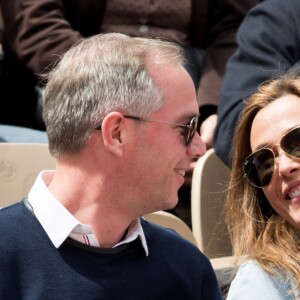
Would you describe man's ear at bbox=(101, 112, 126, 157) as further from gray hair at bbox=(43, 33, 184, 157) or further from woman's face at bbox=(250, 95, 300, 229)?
woman's face at bbox=(250, 95, 300, 229)

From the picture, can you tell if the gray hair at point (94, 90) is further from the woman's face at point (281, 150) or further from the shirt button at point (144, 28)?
the shirt button at point (144, 28)


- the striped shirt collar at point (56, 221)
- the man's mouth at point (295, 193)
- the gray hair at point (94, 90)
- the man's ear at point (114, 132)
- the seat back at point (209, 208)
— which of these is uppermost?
the gray hair at point (94, 90)

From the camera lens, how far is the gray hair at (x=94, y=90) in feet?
5.85

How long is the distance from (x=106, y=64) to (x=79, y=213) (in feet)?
1.12

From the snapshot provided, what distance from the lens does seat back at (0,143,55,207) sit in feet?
8.14

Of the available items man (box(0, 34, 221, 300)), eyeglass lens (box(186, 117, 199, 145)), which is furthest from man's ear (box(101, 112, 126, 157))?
eyeglass lens (box(186, 117, 199, 145))

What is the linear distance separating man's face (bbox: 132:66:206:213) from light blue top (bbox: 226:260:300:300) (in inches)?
12.9

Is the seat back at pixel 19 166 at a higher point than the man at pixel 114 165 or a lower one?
lower

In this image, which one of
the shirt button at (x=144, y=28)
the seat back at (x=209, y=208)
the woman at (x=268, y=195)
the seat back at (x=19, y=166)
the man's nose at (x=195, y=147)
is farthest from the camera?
the shirt button at (x=144, y=28)

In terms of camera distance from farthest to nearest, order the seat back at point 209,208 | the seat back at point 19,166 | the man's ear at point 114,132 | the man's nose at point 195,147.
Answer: the seat back at point 209,208
the seat back at point 19,166
the man's nose at point 195,147
the man's ear at point 114,132

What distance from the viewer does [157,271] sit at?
182 cm

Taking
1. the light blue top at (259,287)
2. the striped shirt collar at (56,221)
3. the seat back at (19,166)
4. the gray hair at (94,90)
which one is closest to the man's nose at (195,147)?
the gray hair at (94,90)

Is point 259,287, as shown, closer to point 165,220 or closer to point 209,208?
point 165,220

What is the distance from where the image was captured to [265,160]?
2.16 m
